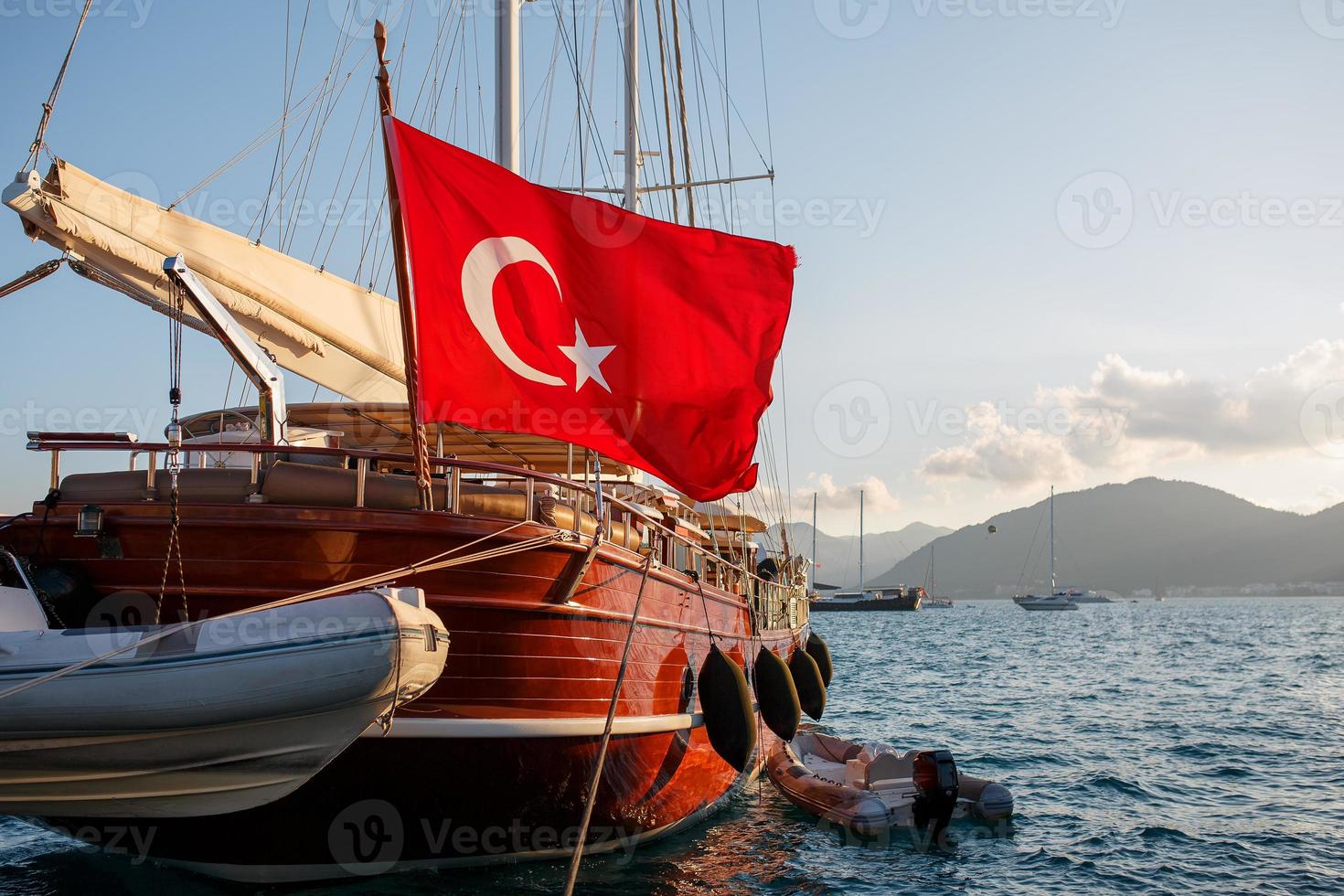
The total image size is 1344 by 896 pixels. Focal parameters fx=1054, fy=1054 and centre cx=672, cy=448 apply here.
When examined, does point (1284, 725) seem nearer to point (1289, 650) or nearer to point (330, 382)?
point (330, 382)

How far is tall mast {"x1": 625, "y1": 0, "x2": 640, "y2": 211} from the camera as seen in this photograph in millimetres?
19281

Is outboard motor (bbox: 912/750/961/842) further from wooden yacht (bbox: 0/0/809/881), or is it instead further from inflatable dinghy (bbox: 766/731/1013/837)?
wooden yacht (bbox: 0/0/809/881)

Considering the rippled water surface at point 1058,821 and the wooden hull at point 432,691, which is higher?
the wooden hull at point 432,691

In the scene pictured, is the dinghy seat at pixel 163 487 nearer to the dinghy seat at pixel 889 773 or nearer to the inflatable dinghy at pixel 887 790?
the inflatable dinghy at pixel 887 790

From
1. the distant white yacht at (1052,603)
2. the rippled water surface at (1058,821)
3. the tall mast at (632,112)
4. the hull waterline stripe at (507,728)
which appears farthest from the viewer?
the distant white yacht at (1052,603)

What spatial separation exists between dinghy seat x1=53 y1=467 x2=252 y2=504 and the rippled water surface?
252cm

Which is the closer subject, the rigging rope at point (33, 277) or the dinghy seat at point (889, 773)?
the rigging rope at point (33, 277)

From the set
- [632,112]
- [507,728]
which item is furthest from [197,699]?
[632,112]

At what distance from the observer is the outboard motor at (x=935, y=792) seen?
12500mm

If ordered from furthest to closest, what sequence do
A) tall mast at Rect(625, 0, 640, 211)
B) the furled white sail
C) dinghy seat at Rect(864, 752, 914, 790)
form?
tall mast at Rect(625, 0, 640, 211), dinghy seat at Rect(864, 752, 914, 790), the furled white sail

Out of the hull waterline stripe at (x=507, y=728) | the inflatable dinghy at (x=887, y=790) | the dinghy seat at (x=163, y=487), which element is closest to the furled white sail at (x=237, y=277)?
the dinghy seat at (x=163, y=487)

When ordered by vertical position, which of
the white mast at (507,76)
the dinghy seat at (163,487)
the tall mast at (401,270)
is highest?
the white mast at (507,76)

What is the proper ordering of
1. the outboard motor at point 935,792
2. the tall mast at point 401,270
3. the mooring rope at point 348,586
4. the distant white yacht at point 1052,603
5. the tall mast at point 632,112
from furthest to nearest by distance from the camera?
1. the distant white yacht at point 1052,603
2. the tall mast at point 632,112
3. the outboard motor at point 935,792
4. the tall mast at point 401,270
5. the mooring rope at point 348,586

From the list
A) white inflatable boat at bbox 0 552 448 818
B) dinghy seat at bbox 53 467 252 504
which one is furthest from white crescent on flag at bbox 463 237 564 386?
white inflatable boat at bbox 0 552 448 818
